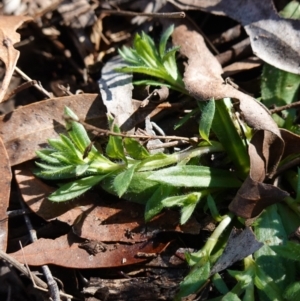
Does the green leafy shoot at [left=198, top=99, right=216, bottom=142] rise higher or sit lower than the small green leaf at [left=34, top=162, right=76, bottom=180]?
higher

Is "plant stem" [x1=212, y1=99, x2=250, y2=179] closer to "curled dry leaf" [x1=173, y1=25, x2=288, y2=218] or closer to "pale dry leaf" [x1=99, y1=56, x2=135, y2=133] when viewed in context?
"curled dry leaf" [x1=173, y1=25, x2=288, y2=218]

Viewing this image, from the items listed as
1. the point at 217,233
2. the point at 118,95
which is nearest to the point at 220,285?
the point at 217,233

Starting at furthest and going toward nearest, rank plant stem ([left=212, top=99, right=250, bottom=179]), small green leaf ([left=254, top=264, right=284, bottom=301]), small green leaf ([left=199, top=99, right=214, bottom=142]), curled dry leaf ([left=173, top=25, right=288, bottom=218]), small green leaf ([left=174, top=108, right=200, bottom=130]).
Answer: small green leaf ([left=174, top=108, right=200, bottom=130]), plant stem ([left=212, top=99, right=250, bottom=179]), small green leaf ([left=199, top=99, right=214, bottom=142]), curled dry leaf ([left=173, top=25, right=288, bottom=218]), small green leaf ([left=254, top=264, right=284, bottom=301])

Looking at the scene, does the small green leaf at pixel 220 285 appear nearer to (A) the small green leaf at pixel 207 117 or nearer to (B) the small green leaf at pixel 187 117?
(A) the small green leaf at pixel 207 117

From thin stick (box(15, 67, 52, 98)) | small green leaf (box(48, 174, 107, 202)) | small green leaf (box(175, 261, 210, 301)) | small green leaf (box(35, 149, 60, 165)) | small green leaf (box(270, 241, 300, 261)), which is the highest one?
thin stick (box(15, 67, 52, 98))

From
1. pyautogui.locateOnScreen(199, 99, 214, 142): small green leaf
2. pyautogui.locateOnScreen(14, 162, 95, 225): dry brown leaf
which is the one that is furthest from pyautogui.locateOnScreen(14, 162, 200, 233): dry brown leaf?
pyautogui.locateOnScreen(199, 99, 214, 142): small green leaf

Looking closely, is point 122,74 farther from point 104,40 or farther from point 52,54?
point 52,54

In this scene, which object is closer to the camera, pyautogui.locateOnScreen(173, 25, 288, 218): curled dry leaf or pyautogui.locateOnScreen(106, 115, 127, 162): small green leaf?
pyautogui.locateOnScreen(173, 25, 288, 218): curled dry leaf
